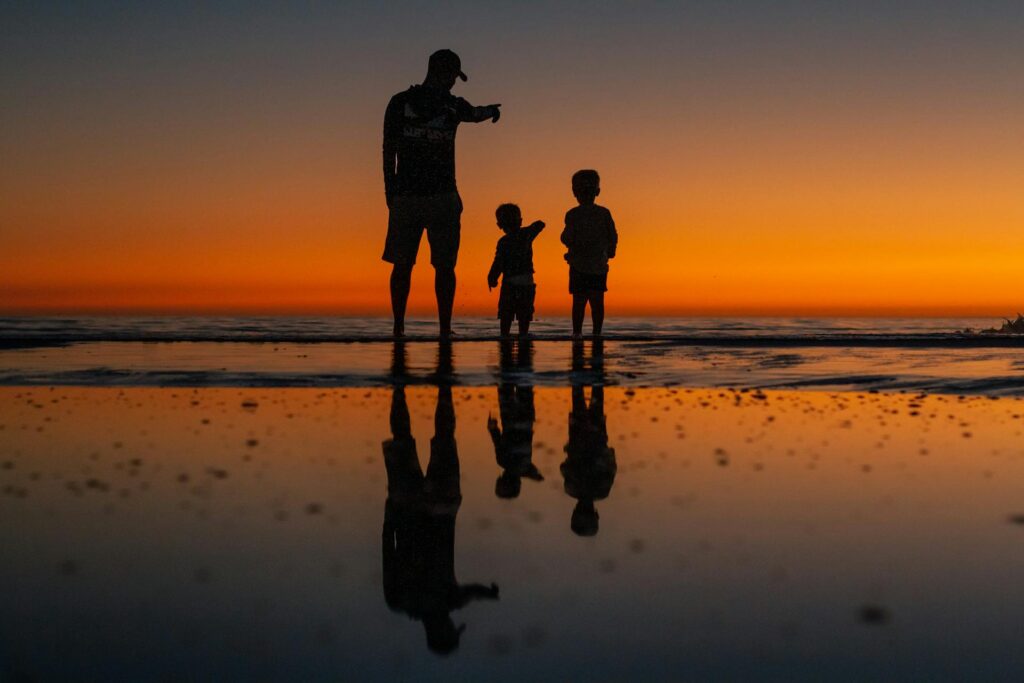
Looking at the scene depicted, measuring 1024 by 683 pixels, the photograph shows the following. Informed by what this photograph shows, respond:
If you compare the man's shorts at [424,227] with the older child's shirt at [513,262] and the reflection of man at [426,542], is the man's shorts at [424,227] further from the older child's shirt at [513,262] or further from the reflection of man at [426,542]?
the reflection of man at [426,542]

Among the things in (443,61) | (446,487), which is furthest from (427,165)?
(446,487)

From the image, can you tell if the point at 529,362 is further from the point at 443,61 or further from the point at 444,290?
the point at 443,61

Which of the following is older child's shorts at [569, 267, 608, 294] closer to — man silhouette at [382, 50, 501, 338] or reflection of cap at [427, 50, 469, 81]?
man silhouette at [382, 50, 501, 338]

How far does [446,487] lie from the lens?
2854mm

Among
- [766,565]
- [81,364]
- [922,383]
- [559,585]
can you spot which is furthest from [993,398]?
[81,364]

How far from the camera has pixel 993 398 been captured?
538 cm

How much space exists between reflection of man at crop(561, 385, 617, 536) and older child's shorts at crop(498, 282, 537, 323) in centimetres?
821

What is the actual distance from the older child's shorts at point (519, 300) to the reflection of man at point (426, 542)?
375 inches

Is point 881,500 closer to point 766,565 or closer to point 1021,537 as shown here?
point 1021,537

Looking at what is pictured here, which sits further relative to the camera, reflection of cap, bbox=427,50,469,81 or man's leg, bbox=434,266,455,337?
man's leg, bbox=434,266,455,337

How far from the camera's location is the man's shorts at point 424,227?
33.4 feet

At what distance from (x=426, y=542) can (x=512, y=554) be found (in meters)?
0.22

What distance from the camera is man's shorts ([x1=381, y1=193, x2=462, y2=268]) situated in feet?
33.4

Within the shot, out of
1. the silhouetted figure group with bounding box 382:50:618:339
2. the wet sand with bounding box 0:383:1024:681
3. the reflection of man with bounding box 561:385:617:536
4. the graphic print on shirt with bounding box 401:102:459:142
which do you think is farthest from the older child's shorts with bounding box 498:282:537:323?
the wet sand with bounding box 0:383:1024:681
